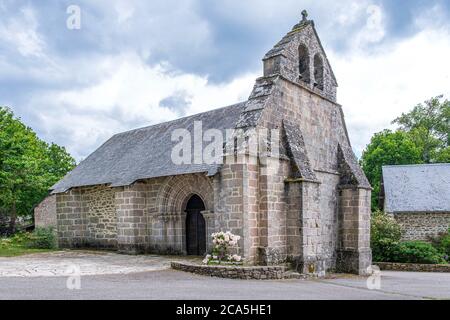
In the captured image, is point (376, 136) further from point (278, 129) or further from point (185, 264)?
point (185, 264)

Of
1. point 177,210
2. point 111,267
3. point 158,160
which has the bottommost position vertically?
point 111,267

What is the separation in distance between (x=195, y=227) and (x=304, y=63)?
719 cm

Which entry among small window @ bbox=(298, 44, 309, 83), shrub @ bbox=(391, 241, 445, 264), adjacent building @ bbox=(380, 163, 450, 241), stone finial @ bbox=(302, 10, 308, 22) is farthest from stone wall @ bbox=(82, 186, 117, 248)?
adjacent building @ bbox=(380, 163, 450, 241)

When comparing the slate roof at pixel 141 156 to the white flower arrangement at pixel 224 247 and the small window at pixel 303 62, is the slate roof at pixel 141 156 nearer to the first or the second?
the white flower arrangement at pixel 224 247

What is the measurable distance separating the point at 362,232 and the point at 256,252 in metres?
5.34

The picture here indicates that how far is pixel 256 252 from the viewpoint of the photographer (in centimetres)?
1213

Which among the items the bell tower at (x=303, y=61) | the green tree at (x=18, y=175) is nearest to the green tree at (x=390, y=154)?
the bell tower at (x=303, y=61)

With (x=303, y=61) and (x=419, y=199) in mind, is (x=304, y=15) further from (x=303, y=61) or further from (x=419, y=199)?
(x=419, y=199)

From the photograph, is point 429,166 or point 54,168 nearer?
point 429,166

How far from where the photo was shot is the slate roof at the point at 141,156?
15523 millimetres

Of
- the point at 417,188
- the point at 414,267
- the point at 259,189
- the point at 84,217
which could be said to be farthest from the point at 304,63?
the point at 417,188

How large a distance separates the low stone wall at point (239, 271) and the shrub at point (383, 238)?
12.3m

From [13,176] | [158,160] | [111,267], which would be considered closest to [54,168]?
[13,176]

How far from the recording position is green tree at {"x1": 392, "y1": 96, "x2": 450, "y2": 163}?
42250 millimetres
